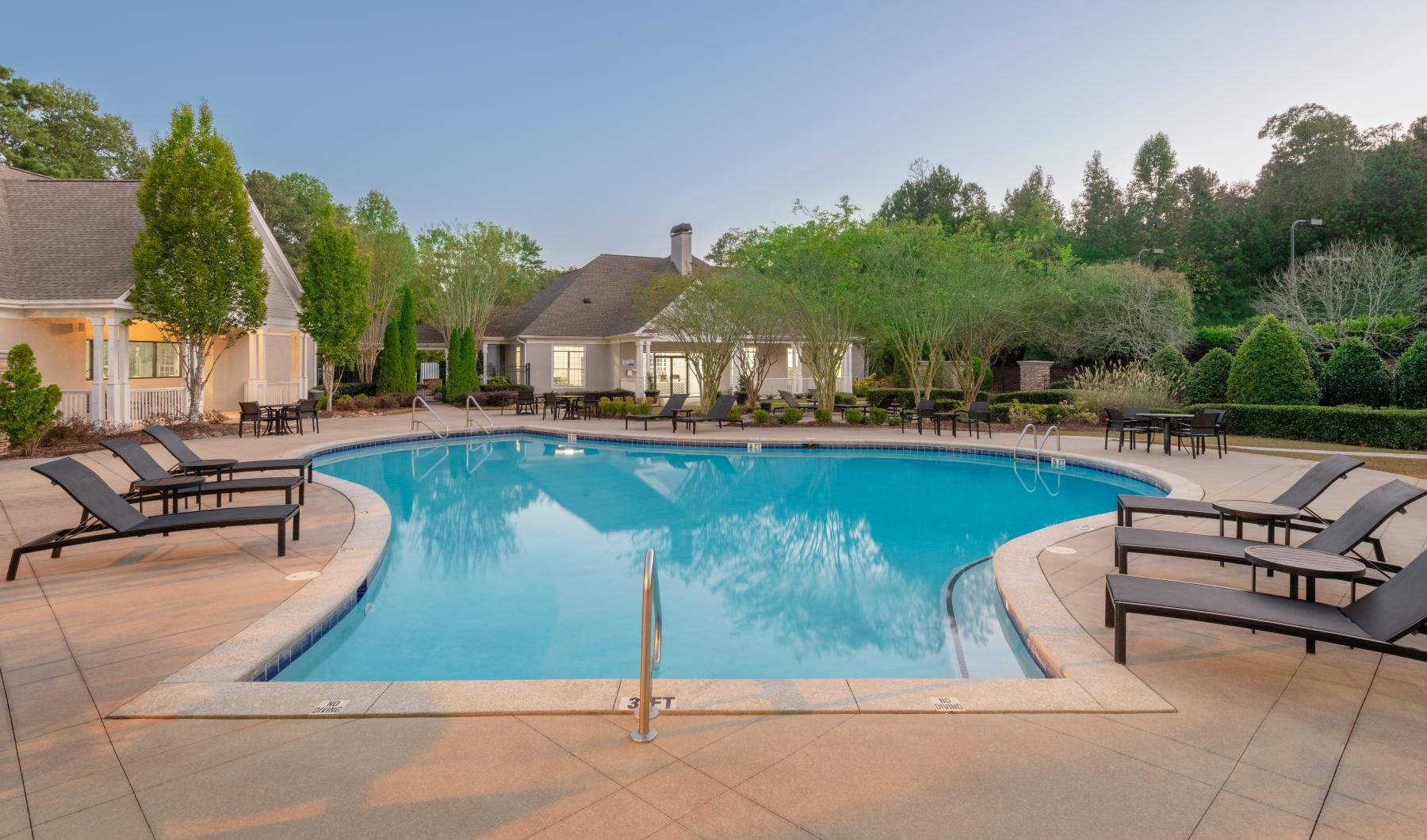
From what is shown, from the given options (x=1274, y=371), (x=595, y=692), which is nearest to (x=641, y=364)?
(x=1274, y=371)

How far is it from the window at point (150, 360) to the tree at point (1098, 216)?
51498mm

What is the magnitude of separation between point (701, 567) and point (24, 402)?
12102 mm

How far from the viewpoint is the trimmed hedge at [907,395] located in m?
24.8

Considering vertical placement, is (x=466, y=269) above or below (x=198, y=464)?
above

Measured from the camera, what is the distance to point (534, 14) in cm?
2097

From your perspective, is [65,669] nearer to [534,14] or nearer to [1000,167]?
[534,14]

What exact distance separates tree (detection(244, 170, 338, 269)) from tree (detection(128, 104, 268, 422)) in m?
23.3

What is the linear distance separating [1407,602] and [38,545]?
817 cm

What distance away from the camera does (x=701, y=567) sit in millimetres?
7301

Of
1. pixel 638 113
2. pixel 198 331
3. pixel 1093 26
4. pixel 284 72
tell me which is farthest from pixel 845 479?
pixel 284 72

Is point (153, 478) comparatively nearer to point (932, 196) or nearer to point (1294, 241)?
point (1294, 241)

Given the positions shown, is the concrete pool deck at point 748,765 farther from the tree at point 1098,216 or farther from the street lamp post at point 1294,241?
the tree at point 1098,216

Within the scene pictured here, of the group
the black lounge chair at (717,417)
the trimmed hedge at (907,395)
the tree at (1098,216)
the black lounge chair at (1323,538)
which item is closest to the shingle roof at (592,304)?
the trimmed hedge at (907,395)

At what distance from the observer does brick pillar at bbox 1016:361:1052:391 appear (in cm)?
2664
